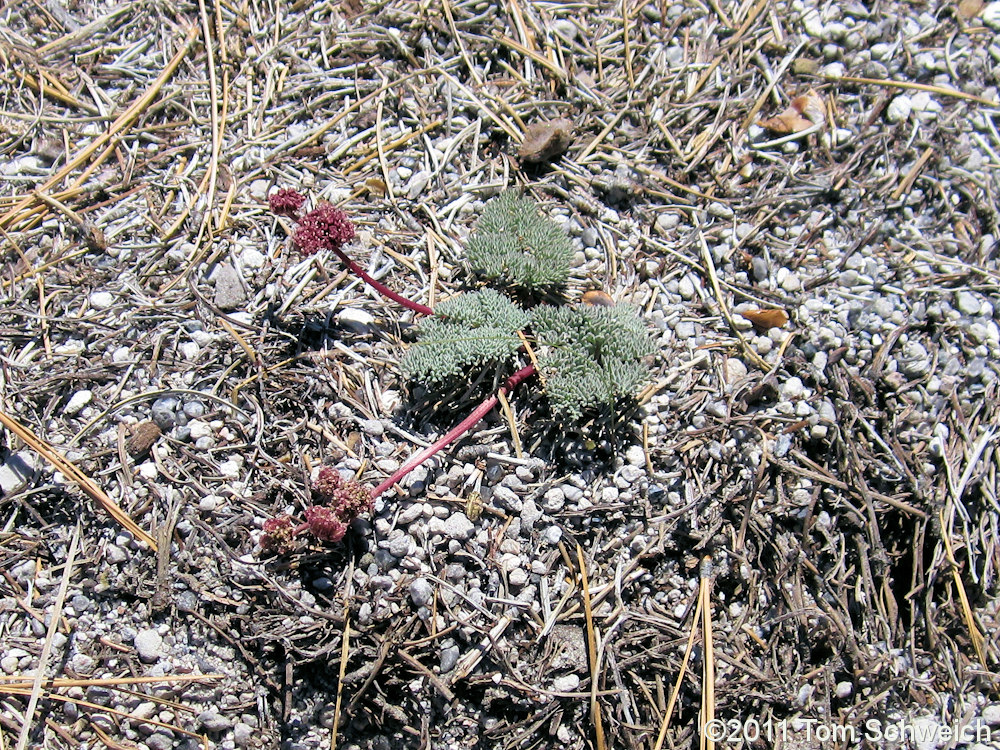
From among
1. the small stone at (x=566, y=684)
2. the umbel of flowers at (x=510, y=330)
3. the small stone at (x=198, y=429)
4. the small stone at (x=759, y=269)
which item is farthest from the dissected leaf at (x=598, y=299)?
the small stone at (x=198, y=429)

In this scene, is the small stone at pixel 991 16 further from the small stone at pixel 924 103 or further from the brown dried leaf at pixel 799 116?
the brown dried leaf at pixel 799 116

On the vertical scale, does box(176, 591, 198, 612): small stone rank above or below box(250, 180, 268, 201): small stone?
below

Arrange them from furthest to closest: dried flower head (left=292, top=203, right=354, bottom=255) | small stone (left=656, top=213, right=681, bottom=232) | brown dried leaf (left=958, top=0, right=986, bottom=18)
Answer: brown dried leaf (left=958, top=0, right=986, bottom=18) < small stone (left=656, top=213, right=681, bottom=232) < dried flower head (left=292, top=203, right=354, bottom=255)

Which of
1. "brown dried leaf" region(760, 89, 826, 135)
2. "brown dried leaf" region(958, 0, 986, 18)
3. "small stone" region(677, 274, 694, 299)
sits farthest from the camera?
"brown dried leaf" region(958, 0, 986, 18)

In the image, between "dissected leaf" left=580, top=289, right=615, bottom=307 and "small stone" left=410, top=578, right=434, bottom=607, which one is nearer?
"small stone" left=410, top=578, right=434, bottom=607

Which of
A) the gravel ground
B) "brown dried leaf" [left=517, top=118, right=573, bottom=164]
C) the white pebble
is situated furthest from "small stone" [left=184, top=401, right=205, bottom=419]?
"brown dried leaf" [left=517, top=118, right=573, bottom=164]

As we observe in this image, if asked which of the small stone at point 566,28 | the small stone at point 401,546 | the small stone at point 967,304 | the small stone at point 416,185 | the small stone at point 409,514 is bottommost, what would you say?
the small stone at point 401,546

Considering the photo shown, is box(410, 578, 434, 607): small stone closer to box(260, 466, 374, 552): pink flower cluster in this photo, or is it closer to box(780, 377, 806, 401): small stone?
box(260, 466, 374, 552): pink flower cluster

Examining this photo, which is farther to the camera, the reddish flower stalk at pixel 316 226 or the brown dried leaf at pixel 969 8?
the brown dried leaf at pixel 969 8
